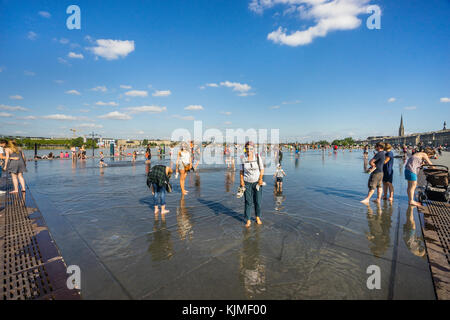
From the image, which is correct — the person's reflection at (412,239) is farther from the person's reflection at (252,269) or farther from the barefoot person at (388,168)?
the person's reflection at (252,269)

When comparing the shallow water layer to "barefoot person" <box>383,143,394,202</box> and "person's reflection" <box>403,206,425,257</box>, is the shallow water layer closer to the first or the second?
"person's reflection" <box>403,206,425,257</box>

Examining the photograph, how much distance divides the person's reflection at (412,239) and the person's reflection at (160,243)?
4.25 metres

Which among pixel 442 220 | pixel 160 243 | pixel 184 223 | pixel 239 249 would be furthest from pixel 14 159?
pixel 442 220

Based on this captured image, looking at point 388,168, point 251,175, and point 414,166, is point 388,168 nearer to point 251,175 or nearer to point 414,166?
point 414,166

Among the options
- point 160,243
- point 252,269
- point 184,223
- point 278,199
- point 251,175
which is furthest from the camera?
point 278,199

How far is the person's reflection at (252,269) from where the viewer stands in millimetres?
2639

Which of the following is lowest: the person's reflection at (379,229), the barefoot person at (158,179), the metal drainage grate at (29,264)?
the metal drainage grate at (29,264)

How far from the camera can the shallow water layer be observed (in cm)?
265

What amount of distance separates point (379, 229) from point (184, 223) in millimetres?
4436

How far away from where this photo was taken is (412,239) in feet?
13.2

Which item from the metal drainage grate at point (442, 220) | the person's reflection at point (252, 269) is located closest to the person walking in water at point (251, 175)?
the person's reflection at point (252, 269)

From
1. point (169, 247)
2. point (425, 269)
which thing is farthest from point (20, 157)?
point (425, 269)
